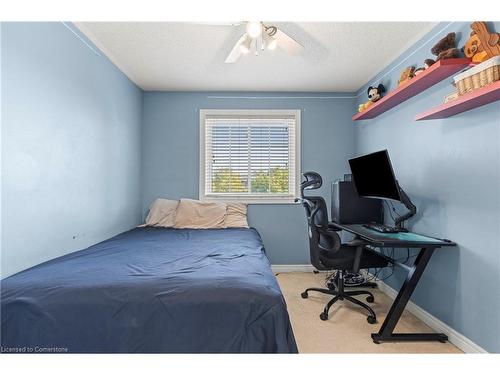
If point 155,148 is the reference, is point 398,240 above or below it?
below

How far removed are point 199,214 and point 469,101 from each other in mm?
2751

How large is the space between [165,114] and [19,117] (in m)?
2.13

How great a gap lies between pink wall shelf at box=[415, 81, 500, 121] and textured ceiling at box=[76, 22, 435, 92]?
835 mm

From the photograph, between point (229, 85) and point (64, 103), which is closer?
point (64, 103)

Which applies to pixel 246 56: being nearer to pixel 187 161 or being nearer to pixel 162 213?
pixel 187 161

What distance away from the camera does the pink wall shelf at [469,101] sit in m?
1.47

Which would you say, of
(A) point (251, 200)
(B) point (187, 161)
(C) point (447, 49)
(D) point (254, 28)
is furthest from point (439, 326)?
(B) point (187, 161)

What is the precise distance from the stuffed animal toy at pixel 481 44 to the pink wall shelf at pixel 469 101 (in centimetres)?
24

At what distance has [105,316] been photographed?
1.27 meters

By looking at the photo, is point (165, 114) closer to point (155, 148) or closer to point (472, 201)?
point (155, 148)

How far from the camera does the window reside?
365 centimetres

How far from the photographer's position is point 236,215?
3.48 meters

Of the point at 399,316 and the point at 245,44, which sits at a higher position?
the point at 245,44
